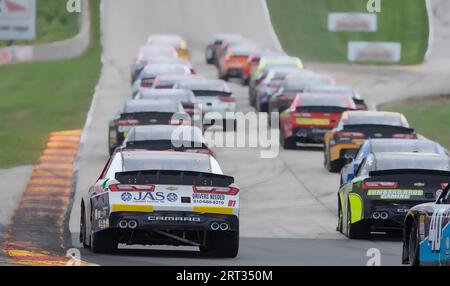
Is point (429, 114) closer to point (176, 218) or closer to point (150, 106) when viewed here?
point (150, 106)

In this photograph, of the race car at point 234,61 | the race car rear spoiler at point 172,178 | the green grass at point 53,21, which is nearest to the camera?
the race car rear spoiler at point 172,178

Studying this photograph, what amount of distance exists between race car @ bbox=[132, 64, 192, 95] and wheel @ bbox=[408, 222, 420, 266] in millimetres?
30356

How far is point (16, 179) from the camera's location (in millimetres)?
28672

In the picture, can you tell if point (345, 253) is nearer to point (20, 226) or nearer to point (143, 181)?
point (143, 181)

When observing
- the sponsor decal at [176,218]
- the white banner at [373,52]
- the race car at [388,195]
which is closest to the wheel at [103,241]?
the sponsor decal at [176,218]

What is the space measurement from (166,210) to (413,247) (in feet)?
9.83

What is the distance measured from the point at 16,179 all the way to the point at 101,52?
4651 cm

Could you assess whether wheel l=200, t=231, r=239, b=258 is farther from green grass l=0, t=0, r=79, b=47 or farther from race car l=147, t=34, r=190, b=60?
green grass l=0, t=0, r=79, b=47

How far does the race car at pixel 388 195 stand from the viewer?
19984 mm

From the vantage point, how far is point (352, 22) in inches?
3063

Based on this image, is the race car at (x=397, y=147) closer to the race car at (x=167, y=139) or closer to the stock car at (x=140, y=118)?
the race car at (x=167, y=139)

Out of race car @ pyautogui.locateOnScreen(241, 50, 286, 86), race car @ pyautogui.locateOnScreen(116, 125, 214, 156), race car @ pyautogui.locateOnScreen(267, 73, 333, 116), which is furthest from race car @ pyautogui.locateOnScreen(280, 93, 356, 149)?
race car @ pyautogui.locateOnScreen(241, 50, 286, 86)

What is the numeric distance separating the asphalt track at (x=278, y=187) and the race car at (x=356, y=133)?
43 centimetres
